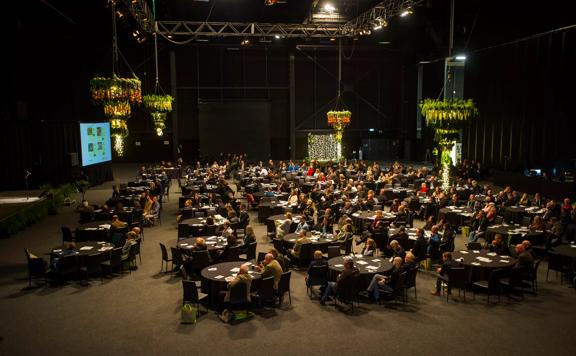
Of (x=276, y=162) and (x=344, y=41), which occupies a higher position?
(x=344, y=41)

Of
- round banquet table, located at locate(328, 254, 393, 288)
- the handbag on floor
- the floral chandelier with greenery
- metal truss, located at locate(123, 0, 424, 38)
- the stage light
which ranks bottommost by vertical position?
the handbag on floor

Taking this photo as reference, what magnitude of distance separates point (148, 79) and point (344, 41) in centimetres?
1399

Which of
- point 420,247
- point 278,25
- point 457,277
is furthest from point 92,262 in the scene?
point 278,25

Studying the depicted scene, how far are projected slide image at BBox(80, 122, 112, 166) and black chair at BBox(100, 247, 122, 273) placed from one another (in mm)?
16078

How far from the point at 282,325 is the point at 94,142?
22.4 meters

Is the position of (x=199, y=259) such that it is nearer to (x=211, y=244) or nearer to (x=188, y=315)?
(x=211, y=244)

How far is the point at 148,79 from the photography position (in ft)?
111

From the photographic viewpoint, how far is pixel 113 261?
37.6 feet

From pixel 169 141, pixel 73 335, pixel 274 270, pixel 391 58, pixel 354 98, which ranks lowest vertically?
pixel 73 335

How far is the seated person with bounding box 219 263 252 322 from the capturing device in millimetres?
9125

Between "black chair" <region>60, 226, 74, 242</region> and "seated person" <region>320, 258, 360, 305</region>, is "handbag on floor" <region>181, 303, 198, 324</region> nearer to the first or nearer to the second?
"seated person" <region>320, 258, 360, 305</region>

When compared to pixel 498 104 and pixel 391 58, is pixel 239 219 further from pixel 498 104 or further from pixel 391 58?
pixel 391 58

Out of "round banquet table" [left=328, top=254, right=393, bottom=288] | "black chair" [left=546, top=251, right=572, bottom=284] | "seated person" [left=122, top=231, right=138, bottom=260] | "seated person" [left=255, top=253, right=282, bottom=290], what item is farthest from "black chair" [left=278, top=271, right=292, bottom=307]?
"black chair" [left=546, top=251, right=572, bottom=284]

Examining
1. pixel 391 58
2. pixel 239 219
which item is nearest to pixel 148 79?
pixel 391 58
